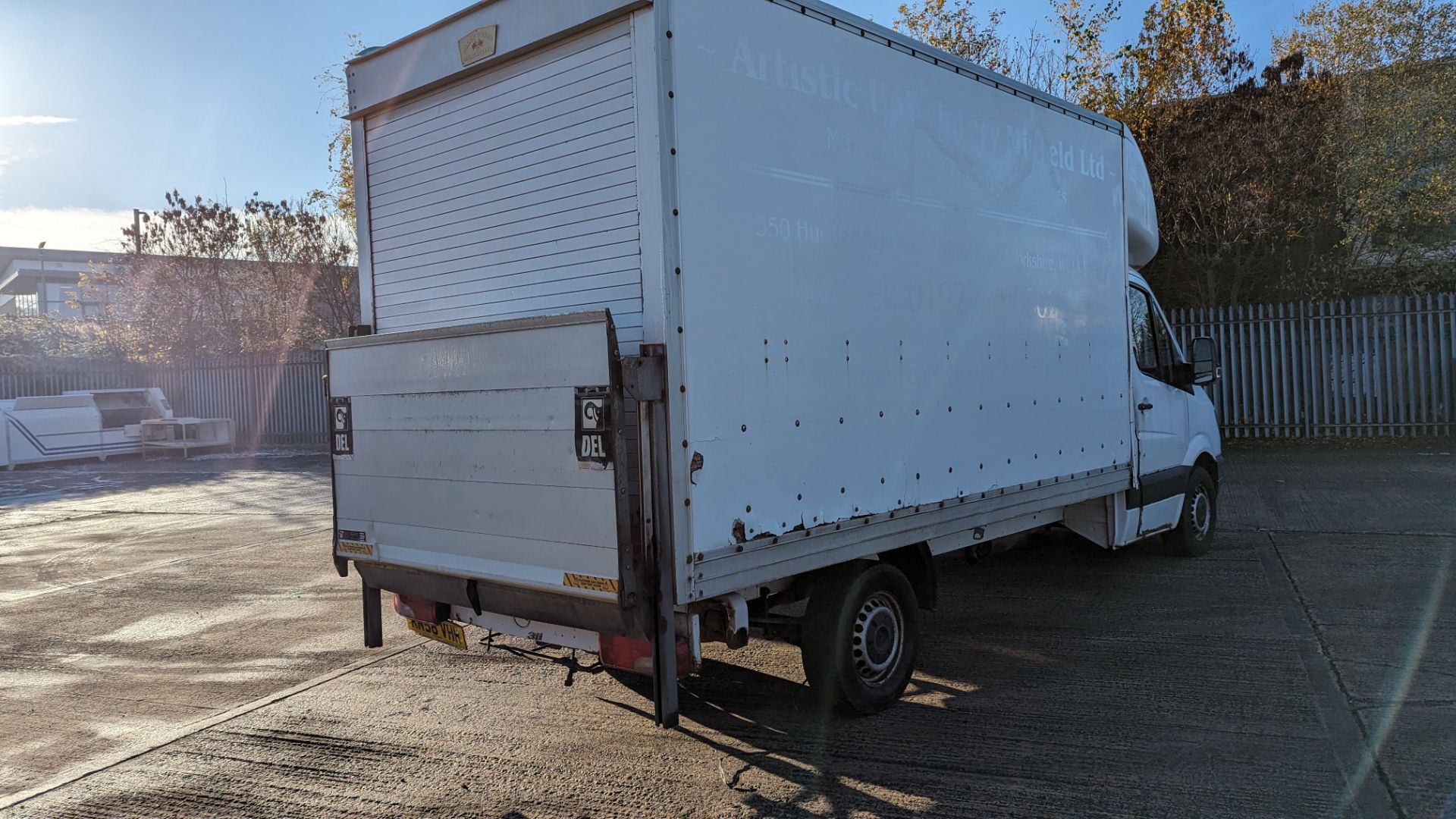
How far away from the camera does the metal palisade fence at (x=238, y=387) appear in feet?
76.2

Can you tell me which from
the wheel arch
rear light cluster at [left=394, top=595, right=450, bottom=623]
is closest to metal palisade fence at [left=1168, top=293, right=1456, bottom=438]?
the wheel arch

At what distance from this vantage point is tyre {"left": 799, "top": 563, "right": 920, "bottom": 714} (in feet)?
14.9

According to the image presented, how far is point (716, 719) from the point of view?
494 cm

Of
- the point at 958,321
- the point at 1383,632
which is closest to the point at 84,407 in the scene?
the point at 958,321

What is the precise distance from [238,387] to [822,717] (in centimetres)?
2288

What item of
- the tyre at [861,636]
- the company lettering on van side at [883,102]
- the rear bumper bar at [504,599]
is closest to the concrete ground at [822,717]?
the tyre at [861,636]

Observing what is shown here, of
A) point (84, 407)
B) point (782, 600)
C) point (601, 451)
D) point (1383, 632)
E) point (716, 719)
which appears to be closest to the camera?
point (601, 451)

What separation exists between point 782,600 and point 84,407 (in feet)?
70.5

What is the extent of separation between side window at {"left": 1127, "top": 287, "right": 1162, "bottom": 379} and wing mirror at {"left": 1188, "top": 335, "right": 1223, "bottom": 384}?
0.35 meters

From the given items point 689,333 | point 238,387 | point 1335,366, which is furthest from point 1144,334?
point 238,387

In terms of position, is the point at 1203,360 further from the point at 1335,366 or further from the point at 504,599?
the point at 1335,366

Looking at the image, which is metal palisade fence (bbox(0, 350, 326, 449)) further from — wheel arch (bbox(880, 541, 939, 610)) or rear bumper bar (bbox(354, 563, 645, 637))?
wheel arch (bbox(880, 541, 939, 610))

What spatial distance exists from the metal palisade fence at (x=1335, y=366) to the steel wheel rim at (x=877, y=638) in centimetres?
1182

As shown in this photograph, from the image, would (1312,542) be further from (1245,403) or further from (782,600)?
(1245,403)
